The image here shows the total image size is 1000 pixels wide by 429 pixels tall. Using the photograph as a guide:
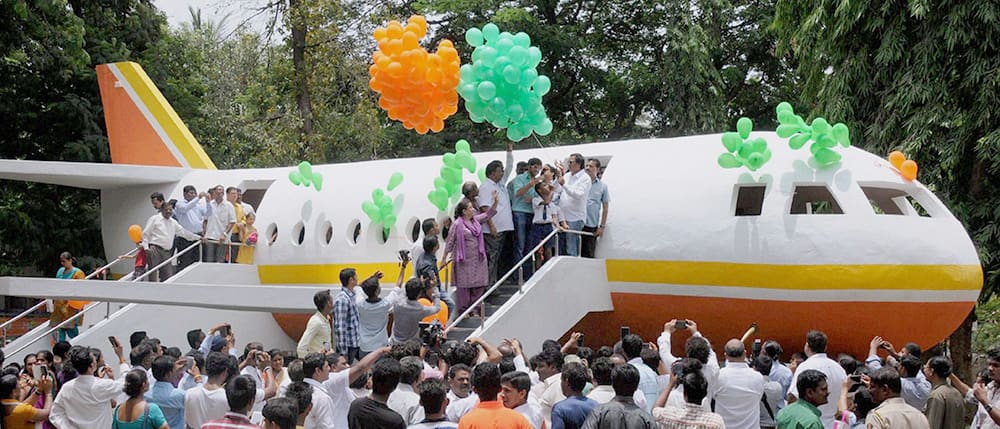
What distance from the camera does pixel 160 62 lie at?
111 ft

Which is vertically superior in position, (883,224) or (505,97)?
(505,97)

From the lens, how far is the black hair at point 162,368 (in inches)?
395

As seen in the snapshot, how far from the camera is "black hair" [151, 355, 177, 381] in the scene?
10.0 m

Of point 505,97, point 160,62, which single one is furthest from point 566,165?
point 160,62

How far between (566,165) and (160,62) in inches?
780

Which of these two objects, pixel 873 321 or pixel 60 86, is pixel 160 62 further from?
pixel 873 321

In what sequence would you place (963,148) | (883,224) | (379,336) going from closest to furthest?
1. (379,336)
2. (883,224)
3. (963,148)

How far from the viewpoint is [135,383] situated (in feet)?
30.2

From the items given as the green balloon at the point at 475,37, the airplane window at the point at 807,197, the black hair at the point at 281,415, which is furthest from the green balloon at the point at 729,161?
the black hair at the point at 281,415

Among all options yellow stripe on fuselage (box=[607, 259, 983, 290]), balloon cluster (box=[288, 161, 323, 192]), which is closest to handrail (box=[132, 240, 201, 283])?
balloon cluster (box=[288, 161, 323, 192])

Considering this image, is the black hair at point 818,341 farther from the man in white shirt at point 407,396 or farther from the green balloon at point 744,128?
the green balloon at point 744,128

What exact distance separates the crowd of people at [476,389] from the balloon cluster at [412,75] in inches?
171

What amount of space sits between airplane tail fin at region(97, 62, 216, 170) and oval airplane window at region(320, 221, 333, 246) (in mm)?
4950

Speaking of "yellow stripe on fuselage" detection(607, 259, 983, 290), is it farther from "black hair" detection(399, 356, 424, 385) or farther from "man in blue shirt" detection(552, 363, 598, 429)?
"man in blue shirt" detection(552, 363, 598, 429)
